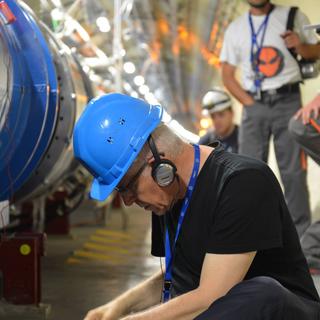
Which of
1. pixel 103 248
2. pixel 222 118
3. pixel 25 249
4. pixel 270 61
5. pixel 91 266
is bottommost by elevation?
pixel 103 248

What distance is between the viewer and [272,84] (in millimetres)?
4094

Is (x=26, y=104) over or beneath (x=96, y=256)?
over

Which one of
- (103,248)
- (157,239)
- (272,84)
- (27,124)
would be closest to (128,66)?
(103,248)

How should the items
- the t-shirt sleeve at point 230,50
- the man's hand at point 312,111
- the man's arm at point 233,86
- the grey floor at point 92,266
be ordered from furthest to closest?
1. the t-shirt sleeve at point 230,50
2. the man's arm at point 233,86
3. the grey floor at point 92,266
4. the man's hand at point 312,111

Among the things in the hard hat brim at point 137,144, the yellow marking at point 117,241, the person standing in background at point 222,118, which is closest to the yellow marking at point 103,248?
the yellow marking at point 117,241

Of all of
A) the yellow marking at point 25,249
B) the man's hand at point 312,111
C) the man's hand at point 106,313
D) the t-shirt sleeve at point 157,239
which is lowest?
the yellow marking at point 25,249

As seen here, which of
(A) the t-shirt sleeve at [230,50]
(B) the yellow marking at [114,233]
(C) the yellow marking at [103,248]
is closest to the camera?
(A) the t-shirt sleeve at [230,50]

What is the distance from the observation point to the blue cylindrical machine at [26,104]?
11.6ft

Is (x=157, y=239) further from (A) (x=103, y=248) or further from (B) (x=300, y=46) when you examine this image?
(A) (x=103, y=248)

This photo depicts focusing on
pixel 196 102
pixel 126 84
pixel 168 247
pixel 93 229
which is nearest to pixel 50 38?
pixel 168 247

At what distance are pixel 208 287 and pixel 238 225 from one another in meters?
0.19

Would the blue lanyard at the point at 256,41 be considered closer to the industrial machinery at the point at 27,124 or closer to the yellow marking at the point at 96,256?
the industrial machinery at the point at 27,124

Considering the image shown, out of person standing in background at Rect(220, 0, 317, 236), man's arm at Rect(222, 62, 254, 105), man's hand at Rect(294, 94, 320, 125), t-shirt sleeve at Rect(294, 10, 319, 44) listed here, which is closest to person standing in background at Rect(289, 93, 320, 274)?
man's hand at Rect(294, 94, 320, 125)

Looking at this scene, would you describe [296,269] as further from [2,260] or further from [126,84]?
[126,84]
